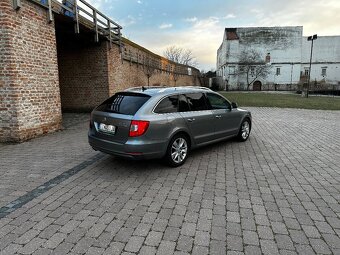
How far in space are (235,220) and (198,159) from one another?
255cm

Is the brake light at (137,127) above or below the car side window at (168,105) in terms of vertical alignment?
below

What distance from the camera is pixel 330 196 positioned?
393cm

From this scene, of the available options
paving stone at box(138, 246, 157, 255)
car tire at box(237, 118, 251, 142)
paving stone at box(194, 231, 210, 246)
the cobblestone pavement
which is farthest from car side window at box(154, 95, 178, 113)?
car tire at box(237, 118, 251, 142)

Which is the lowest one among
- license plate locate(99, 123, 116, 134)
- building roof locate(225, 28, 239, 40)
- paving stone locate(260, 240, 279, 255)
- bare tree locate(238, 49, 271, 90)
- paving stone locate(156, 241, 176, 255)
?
paving stone locate(260, 240, 279, 255)

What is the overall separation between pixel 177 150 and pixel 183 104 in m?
0.96

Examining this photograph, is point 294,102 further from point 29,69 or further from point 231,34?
point 231,34

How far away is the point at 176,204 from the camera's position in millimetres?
3654

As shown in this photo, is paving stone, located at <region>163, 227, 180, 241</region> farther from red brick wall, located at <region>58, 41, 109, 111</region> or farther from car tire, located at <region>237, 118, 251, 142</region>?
red brick wall, located at <region>58, 41, 109, 111</region>

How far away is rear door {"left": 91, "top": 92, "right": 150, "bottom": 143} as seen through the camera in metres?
4.62

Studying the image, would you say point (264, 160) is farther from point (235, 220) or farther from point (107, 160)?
point (107, 160)

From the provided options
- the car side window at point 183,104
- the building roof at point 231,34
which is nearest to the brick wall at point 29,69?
the car side window at point 183,104

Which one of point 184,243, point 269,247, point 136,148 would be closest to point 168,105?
point 136,148

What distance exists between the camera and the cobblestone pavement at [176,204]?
2.78m

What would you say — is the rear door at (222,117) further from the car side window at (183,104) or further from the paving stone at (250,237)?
the paving stone at (250,237)
